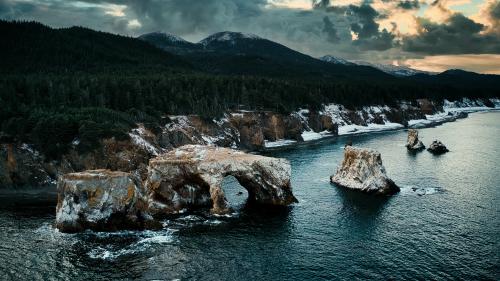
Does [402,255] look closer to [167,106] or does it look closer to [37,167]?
[37,167]

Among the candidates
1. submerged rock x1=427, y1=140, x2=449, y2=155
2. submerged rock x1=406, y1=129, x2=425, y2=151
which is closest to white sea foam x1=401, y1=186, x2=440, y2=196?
submerged rock x1=427, y1=140, x2=449, y2=155

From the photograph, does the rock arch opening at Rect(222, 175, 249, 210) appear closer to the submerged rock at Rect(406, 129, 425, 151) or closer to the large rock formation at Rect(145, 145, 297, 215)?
the large rock formation at Rect(145, 145, 297, 215)

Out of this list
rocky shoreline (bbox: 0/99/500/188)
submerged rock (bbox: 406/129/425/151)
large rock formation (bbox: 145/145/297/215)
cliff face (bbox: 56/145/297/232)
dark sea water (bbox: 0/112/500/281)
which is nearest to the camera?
dark sea water (bbox: 0/112/500/281)

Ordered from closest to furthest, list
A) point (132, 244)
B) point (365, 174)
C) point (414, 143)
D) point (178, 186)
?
1. point (132, 244)
2. point (178, 186)
3. point (365, 174)
4. point (414, 143)

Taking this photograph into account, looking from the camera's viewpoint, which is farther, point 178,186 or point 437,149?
point 437,149

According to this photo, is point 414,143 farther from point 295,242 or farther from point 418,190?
point 295,242

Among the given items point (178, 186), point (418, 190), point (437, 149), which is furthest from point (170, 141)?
point (437, 149)

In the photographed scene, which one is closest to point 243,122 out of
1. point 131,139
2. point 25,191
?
point 131,139
